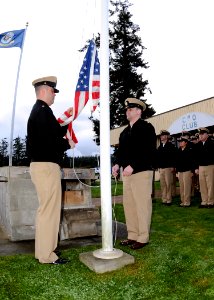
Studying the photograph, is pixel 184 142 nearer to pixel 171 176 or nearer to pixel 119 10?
pixel 171 176

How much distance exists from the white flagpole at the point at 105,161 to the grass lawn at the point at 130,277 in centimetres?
30

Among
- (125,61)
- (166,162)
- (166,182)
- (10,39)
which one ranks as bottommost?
(166,182)

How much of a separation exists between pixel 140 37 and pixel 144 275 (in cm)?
4089

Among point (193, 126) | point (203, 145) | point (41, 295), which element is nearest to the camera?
point (41, 295)

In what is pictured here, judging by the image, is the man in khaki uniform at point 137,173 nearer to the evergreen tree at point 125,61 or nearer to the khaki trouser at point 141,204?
the khaki trouser at point 141,204

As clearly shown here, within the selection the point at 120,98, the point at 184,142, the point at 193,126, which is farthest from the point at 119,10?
the point at 184,142

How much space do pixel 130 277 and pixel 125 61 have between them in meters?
39.3

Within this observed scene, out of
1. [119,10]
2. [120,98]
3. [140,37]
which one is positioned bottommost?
[120,98]

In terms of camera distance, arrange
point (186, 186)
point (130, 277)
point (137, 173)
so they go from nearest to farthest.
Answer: point (130, 277)
point (137, 173)
point (186, 186)

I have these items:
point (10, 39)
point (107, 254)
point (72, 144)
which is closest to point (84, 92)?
point (72, 144)

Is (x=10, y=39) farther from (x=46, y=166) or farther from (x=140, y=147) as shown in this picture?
(x=46, y=166)

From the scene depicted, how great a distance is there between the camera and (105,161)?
12.9ft

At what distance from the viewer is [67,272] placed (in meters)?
3.62

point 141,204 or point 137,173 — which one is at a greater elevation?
point 137,173
